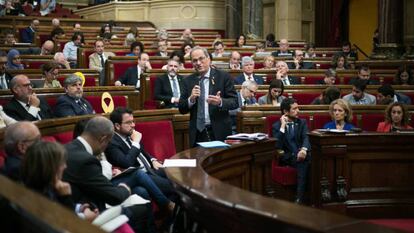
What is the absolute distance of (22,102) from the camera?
532 cm

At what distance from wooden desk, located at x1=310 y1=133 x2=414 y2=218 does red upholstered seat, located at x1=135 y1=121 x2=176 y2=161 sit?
3.84 ft

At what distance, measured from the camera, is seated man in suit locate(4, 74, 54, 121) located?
5211mm

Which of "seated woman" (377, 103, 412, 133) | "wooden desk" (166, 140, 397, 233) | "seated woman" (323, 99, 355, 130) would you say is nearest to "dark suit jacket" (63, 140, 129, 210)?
"wooden desk" (166, 140, 397, 233)

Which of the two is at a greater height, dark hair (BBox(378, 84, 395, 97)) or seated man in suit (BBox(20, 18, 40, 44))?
seated man in suit (BBox(20, 18, 40, 44))

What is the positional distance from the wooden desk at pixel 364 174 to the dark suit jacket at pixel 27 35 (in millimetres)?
9162

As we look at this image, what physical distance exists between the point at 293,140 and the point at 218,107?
1142 millimetres

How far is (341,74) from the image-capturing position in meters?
9.20

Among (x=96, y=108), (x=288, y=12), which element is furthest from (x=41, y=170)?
(x=288, y=12)

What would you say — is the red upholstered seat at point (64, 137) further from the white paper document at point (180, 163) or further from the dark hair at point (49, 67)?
the dark hair at point (49, 67)

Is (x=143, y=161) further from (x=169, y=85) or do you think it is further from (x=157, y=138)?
(x=169, y=85)

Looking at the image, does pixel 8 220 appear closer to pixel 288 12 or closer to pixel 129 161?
pixel 129 161

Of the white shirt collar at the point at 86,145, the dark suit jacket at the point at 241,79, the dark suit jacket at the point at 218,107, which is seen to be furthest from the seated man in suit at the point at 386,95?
the white shirt collar at the point at 86,145

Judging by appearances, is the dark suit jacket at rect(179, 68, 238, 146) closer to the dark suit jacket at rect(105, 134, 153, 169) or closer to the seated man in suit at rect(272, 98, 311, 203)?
the dark suit jacket at rect(105, 134, 153, 169)

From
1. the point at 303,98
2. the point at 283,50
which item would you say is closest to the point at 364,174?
the point at 303,98
